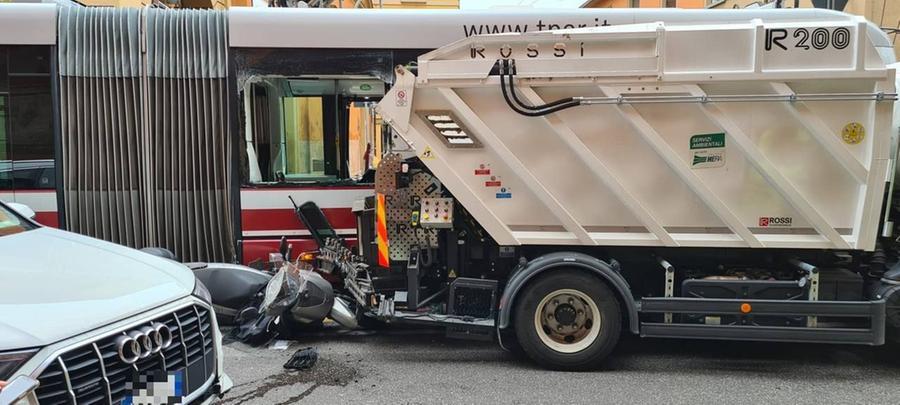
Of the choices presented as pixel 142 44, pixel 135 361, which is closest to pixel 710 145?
pixel 135 361

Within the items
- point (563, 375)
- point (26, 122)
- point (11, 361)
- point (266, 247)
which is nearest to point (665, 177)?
point (563, 375)

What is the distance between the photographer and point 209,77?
654 cm

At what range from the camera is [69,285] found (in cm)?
277

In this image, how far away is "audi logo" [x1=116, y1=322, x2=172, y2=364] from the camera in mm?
2590

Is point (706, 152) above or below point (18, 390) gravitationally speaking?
above

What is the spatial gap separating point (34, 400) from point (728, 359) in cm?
516

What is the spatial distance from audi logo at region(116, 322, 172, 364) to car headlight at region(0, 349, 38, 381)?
1.20ft

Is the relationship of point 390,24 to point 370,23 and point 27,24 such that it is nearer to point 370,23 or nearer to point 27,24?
point 370,23

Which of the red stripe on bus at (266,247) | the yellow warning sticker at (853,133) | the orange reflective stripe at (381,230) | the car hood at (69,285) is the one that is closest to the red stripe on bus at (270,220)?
the red stripe on bus at (266,247)

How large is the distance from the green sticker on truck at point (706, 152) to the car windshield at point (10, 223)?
4.86 m

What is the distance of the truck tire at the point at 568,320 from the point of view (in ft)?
16.2

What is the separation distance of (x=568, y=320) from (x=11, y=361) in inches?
152

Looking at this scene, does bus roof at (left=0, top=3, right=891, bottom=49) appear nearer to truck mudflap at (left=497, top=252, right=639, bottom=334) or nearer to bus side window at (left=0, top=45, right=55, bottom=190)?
bus side window at (left=0, top=45, right=55, bottom=190)

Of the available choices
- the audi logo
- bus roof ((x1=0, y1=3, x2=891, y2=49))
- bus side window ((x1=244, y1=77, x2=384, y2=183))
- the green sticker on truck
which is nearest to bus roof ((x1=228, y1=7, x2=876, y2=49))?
bus roof ((x1=0, y1=3, x2=891, y2=49))
